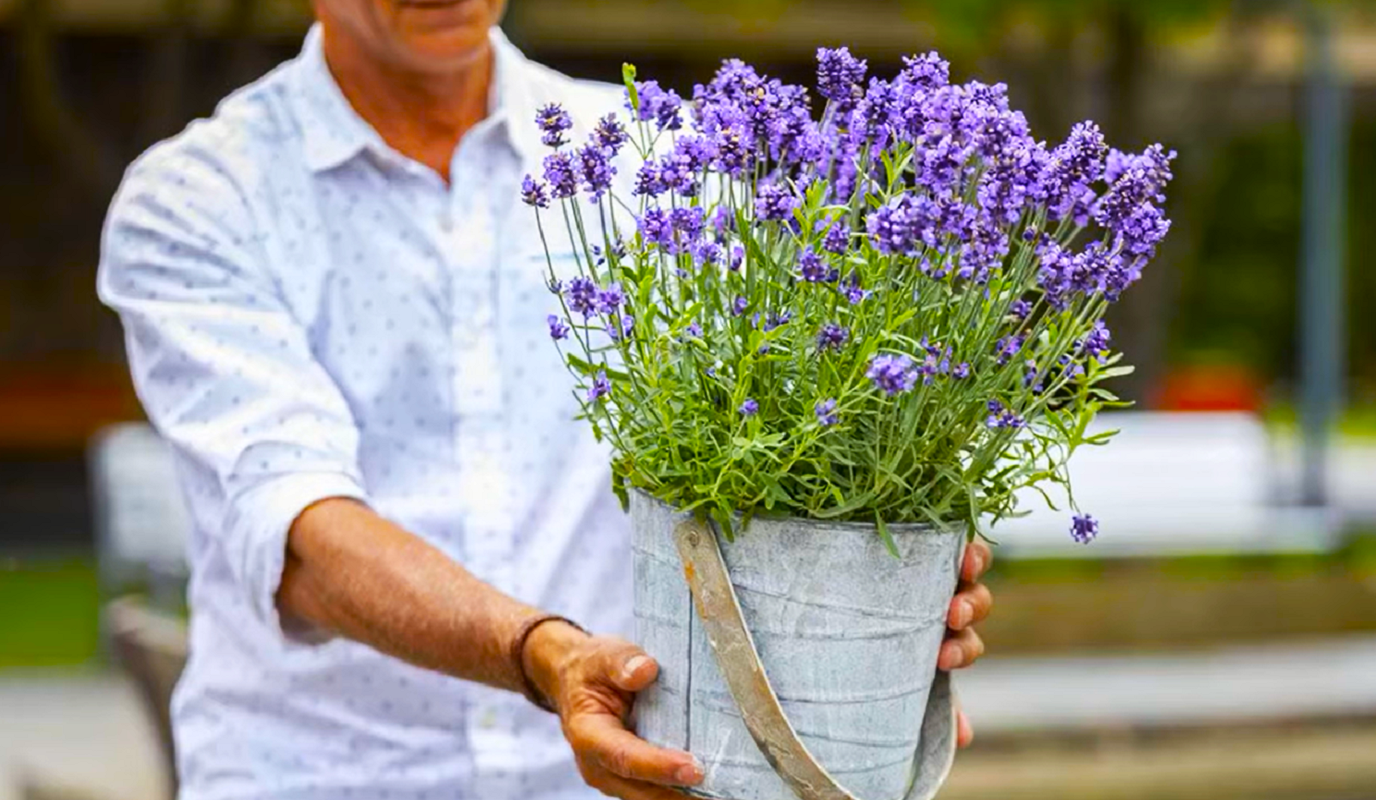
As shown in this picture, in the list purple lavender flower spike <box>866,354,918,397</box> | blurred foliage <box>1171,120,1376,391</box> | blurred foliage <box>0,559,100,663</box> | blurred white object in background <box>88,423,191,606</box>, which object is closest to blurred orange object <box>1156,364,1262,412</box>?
blurred foliage <box>1171,120,1376,391</box>

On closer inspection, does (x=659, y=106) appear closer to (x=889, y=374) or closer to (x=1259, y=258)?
(x=889, y=374)

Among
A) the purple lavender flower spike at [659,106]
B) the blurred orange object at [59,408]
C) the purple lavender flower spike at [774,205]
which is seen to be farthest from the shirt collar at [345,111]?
the blurred orange object at [59,408]

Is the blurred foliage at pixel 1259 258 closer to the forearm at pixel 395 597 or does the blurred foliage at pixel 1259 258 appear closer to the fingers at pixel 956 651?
the forearm at pixel 395 597

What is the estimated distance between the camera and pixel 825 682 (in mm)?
1698

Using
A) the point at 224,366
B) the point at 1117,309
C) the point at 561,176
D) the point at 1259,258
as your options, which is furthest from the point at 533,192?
the point at 1259,258

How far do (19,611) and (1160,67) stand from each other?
1000 cm

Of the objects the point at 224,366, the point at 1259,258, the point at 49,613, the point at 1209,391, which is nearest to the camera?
the point at 224,366

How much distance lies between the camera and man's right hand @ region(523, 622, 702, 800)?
1734mm

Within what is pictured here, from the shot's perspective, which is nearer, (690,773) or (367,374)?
(690,773)

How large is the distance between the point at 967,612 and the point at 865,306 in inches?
12.1

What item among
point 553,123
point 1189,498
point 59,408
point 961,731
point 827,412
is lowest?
point 59,408

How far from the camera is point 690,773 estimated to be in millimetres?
1722

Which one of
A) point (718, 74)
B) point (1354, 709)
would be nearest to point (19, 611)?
point (1354, 709)

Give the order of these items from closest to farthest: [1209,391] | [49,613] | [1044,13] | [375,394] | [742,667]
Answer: [742,667] < [375,394] < [49,613] < [1044,13] < [1209,391]
